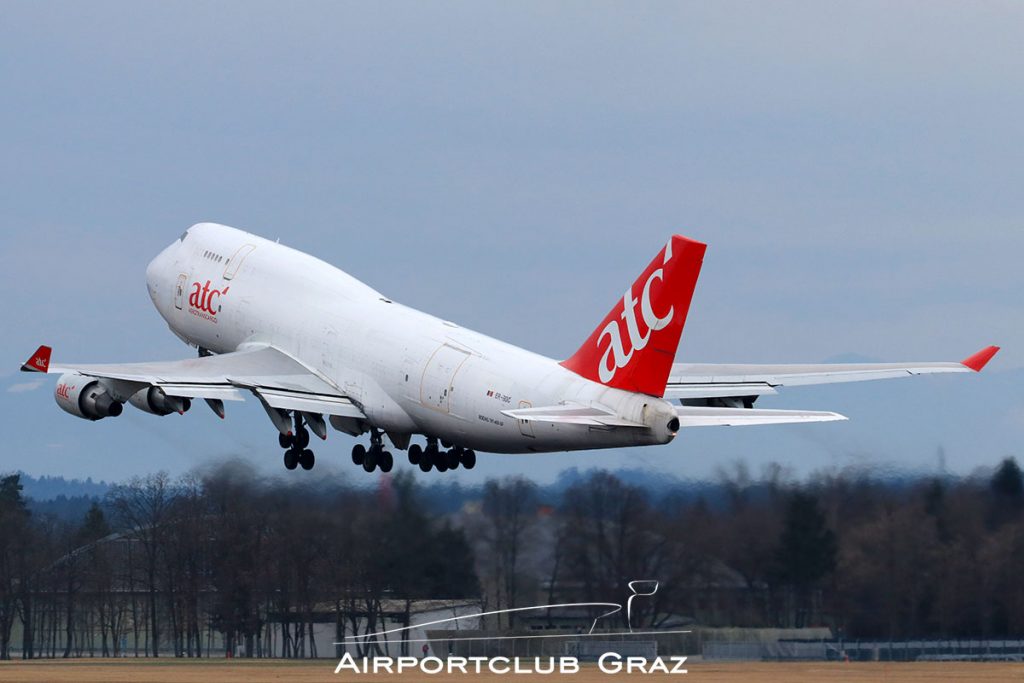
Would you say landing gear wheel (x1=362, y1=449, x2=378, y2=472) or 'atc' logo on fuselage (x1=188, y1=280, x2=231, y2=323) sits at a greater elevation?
'atc' logo on fuselage (x1=188, y1=280, x2=231, y2=323)

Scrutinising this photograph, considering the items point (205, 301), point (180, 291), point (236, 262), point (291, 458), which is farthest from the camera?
point (180, 291)

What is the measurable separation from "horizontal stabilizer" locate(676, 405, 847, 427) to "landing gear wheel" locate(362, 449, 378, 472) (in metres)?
12.6

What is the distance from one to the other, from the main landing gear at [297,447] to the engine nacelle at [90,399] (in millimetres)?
4518

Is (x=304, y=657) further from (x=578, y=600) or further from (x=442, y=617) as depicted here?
(x=578, y=600)

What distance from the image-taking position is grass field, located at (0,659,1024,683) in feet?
171

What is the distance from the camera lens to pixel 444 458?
56.7m

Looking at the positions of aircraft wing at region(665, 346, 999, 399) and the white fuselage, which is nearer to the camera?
the white fuselage

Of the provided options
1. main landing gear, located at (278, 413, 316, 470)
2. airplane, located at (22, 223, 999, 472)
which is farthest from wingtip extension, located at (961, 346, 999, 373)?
main landing gear, located at (278, 413, 316, 470)

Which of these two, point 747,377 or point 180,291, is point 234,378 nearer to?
point 180,291

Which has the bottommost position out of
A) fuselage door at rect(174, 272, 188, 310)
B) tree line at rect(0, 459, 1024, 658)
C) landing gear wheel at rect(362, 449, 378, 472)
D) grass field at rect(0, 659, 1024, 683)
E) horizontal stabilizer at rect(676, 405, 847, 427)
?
grass field at rect(0, 659, 1024, 683)

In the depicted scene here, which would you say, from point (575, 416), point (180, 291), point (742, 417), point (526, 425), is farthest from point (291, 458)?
point (742, 417)

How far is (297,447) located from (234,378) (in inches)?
109

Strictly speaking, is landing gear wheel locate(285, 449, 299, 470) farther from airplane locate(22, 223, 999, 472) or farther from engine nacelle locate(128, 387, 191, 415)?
engine nacelle locate(128, 387, 191, 415)

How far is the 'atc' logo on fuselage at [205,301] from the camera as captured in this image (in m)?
61.4
